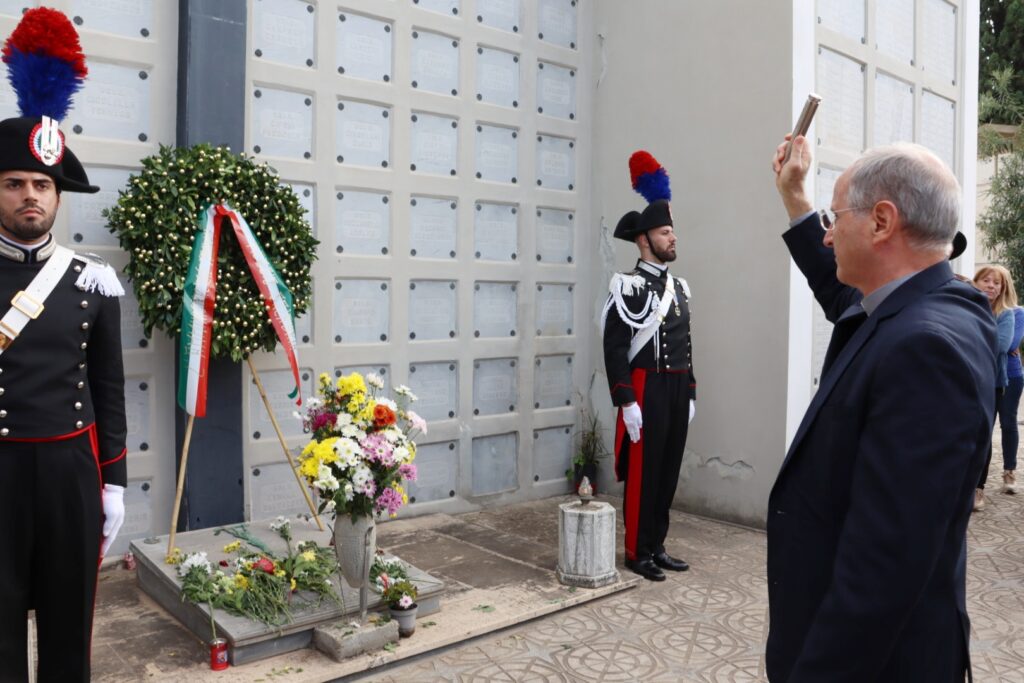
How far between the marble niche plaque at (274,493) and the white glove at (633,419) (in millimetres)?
1846

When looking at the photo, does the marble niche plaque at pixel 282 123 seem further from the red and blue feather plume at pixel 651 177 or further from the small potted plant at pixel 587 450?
the small potted plant at pixel 587 450

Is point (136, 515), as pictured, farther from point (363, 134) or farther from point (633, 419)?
point (633, 419)

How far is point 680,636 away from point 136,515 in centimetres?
277

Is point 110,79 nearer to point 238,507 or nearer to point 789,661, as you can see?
point 238,507

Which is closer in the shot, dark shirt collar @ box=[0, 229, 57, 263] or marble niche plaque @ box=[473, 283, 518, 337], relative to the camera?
dark shirt collar @ box=[0, 229, 57, 263]

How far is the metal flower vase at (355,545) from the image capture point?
3.44 meters

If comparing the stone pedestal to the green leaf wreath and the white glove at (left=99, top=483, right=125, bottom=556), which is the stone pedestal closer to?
the green leaf wreath

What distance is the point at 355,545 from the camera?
3.44m

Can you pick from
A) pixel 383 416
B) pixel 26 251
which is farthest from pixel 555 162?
pixel 26 251

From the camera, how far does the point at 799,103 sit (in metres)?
5.25

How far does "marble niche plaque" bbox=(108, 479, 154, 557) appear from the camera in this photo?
4.41 m

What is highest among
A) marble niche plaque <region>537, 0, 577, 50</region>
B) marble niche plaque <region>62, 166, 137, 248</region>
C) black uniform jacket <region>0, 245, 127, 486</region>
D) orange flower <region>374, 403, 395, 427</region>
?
marble niche plaque <region>537, 0, 577, 50</region>

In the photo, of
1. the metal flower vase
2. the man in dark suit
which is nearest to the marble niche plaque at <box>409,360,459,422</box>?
the metal flower vase

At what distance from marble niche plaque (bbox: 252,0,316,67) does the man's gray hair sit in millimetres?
3947
